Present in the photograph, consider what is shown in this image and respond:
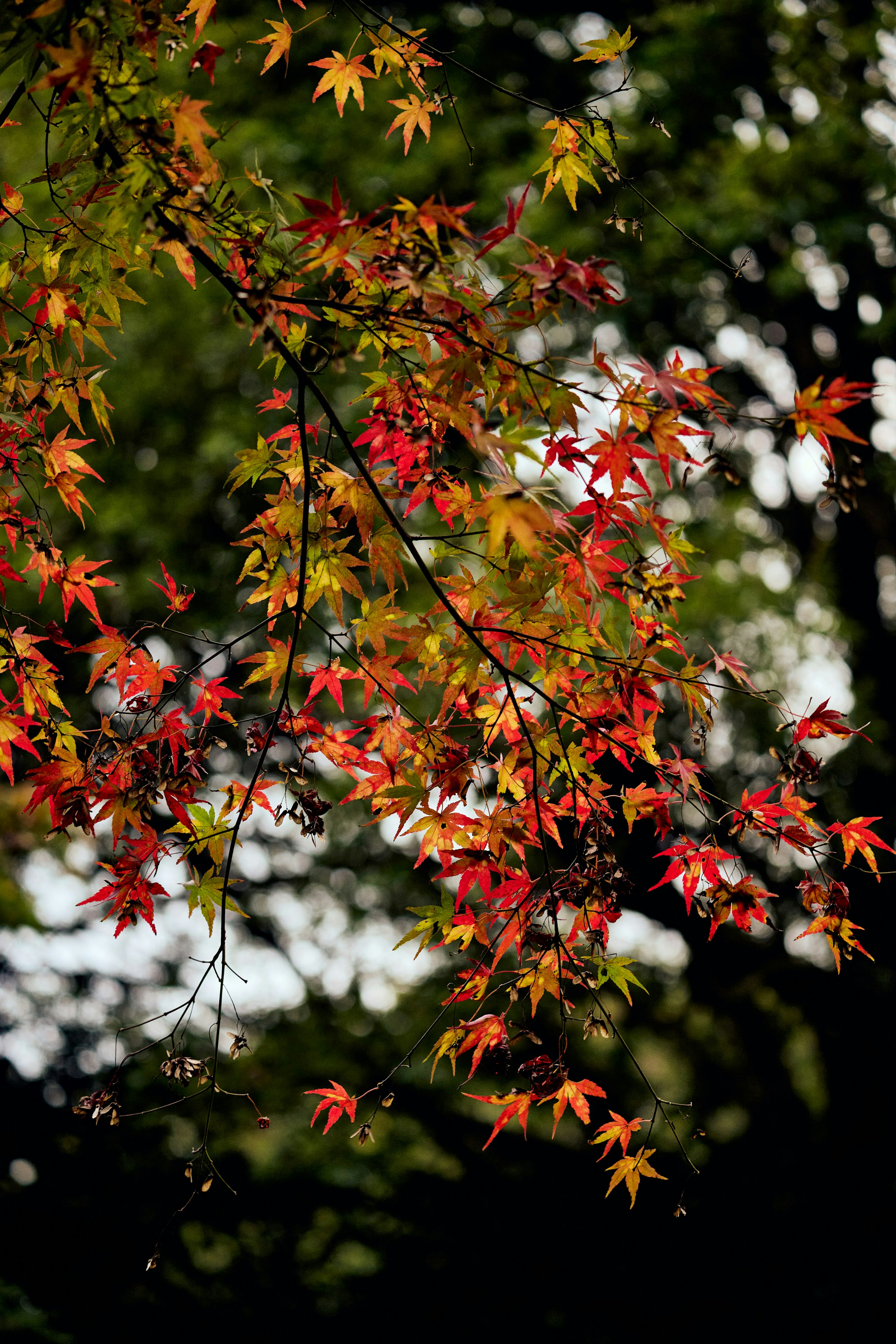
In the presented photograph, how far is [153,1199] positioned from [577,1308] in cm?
257

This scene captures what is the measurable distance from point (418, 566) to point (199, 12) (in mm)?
955

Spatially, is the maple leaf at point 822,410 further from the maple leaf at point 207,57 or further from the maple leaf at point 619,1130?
the maple leaf at point 619,1130

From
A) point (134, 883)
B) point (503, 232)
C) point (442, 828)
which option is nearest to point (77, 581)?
point (134, 883)

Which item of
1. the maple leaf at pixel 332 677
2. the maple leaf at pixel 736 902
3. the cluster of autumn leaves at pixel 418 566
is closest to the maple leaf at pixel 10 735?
the cluster of autumn leaves at pixel 418 566

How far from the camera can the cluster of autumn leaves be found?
4.26 feet

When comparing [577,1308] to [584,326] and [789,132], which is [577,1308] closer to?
[584,326]

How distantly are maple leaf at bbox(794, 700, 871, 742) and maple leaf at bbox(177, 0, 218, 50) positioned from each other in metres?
1.47

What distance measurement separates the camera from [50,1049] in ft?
17.5

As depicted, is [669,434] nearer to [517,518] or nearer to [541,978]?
[517,518]

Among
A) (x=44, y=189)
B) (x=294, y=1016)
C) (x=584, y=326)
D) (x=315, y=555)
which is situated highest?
(x=44, y=189)

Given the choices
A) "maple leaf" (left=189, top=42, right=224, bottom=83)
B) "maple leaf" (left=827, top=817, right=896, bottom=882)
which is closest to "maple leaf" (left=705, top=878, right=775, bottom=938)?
"maple leaf" (left=827, top=817, right=896, bottom=882)

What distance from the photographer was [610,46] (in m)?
1.61

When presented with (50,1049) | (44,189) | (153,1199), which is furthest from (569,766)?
(44,189)

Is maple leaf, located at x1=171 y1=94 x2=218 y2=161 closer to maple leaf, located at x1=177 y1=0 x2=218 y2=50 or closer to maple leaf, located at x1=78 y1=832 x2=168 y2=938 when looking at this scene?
maple leaf, located at x1=177 y1=0 x2=218 y2=50
